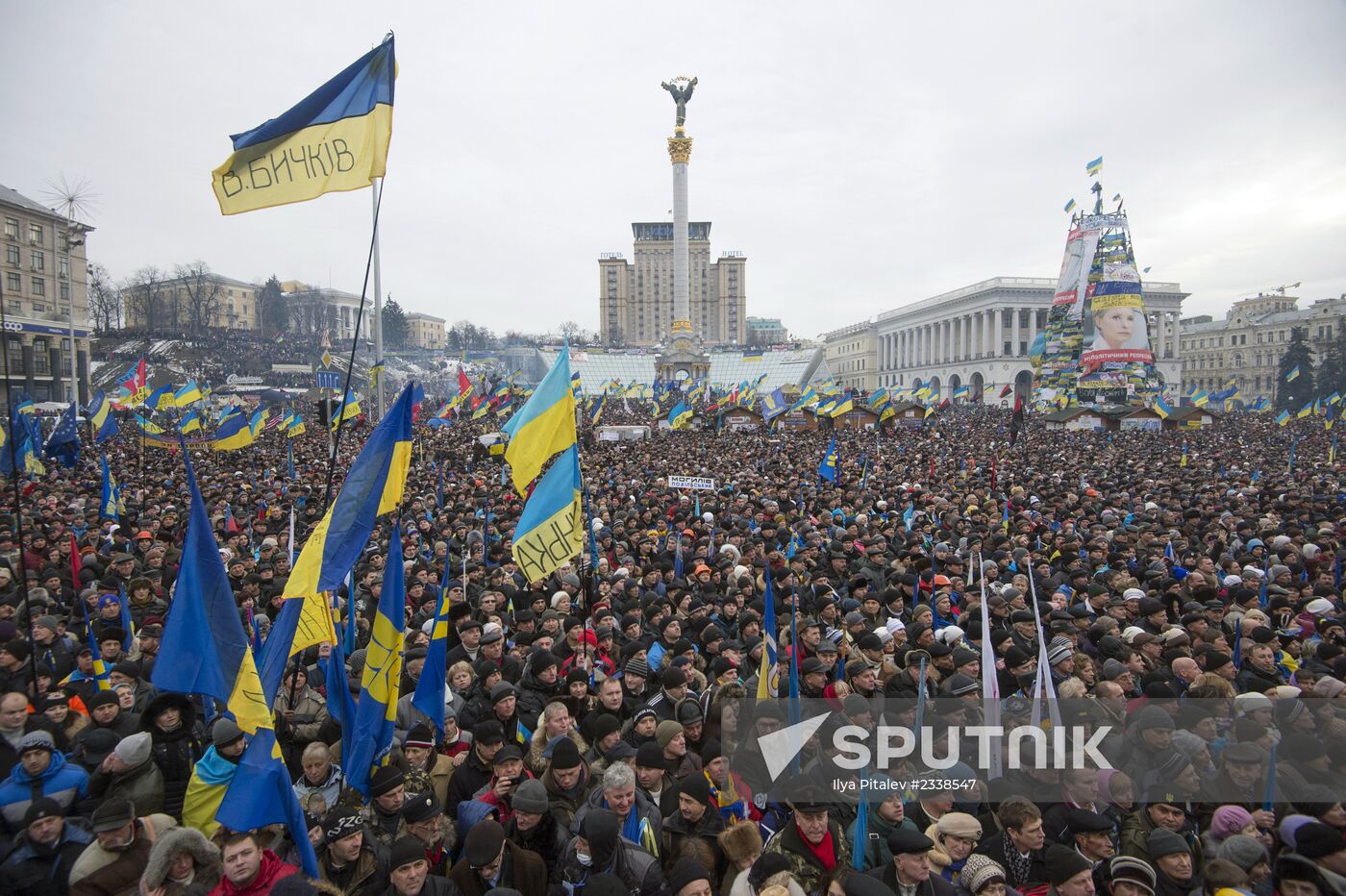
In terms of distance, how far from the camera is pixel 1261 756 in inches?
146

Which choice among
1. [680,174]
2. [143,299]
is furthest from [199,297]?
[680,174]

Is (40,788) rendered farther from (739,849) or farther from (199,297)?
(199,297)

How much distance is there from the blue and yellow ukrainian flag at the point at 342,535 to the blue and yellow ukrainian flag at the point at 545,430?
143 centimetres

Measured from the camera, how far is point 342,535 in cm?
441

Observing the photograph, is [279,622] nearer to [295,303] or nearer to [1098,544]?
[1098,544]

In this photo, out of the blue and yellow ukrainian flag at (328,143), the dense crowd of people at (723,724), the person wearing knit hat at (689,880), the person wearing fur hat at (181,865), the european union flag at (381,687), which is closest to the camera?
the person wearing knit hat at (689,880)

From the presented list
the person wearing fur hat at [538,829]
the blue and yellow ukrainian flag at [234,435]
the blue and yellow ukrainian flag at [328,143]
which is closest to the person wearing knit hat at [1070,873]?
the person wearing fur hat at [538,829]

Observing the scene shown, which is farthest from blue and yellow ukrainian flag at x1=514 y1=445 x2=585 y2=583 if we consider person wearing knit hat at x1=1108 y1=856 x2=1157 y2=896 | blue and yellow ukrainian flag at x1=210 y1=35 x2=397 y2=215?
person wearing knit hat at x1=1108 y1=856 x2=1157 y2=896

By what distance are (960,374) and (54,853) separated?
89086 millimetres

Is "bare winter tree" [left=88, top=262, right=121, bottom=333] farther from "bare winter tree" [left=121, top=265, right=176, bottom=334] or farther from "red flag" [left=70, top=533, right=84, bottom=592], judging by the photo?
"red flag" [left=70, top=533, right=84, bottom=592]

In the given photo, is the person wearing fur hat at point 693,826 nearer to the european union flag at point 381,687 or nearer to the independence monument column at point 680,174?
the european union flag at point 381,687

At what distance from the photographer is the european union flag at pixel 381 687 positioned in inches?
146

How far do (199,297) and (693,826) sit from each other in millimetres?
89467

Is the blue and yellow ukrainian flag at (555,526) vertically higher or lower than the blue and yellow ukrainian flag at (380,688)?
higher
